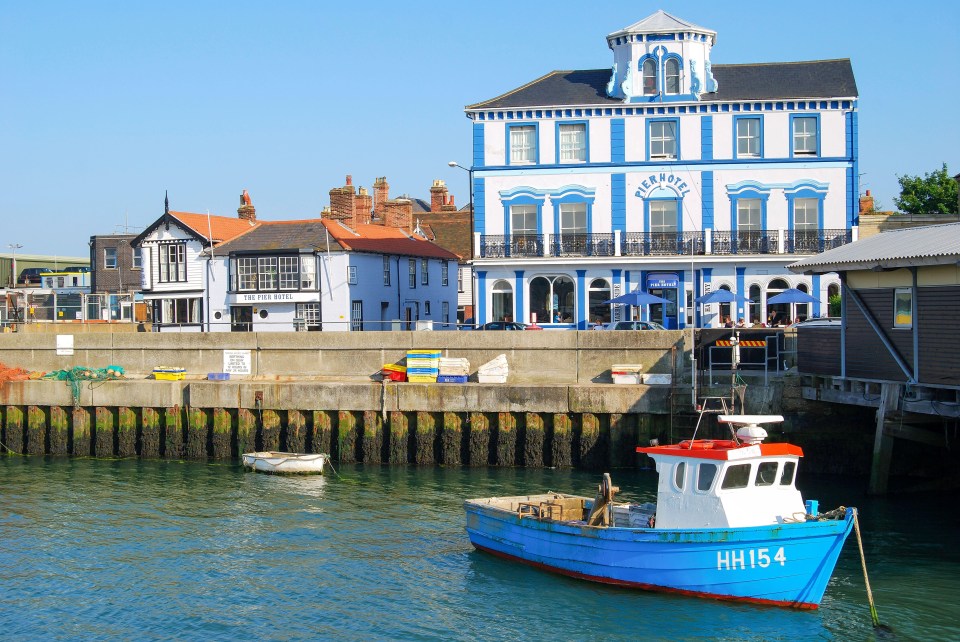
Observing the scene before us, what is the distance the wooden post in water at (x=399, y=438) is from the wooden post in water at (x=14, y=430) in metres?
14.8

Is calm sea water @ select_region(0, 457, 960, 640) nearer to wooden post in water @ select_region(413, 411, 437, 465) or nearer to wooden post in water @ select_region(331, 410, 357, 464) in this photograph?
wooden post in water @ select_region(413, 411, 437, 465)

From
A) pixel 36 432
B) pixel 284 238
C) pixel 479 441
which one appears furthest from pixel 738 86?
pixel 36 432

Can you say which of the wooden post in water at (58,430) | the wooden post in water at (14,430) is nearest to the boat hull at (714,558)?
the wooden post in water at (58,430)

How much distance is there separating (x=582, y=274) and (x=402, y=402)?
14.2m

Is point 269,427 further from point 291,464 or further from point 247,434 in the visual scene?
point 291,464

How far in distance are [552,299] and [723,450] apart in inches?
1053

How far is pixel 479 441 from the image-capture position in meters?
35.2

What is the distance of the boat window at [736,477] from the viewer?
21.4 m

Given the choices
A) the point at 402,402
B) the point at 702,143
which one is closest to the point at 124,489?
the point at 402,402

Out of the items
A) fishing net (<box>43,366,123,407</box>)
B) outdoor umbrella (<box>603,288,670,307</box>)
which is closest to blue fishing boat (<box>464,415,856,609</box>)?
outdoor umbrella (<box>603,288,670,307</box>)

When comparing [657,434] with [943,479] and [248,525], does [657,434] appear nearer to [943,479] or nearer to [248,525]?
[943,479]

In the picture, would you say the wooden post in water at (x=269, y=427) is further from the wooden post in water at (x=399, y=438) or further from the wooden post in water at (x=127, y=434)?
the wooden post in water at (x=127, y=434)

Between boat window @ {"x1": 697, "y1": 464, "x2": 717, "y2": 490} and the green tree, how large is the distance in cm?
5255

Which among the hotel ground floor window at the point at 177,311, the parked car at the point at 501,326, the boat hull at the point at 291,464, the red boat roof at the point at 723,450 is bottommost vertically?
the boat hull at the point at 291,464
